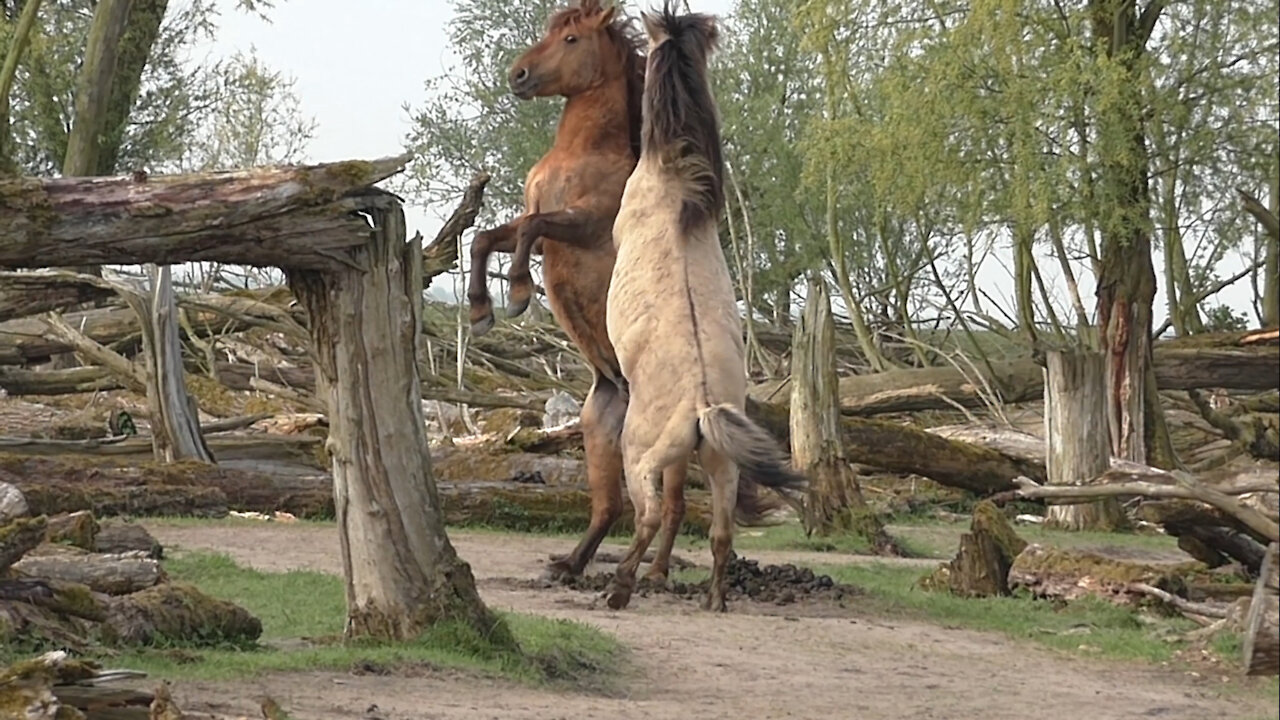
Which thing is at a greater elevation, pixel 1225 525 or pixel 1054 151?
pixel 1054 151

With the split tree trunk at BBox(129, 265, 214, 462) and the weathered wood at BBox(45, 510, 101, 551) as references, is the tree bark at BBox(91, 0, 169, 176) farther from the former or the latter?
the weathered wood at BBox(45, 510, 101, 551)

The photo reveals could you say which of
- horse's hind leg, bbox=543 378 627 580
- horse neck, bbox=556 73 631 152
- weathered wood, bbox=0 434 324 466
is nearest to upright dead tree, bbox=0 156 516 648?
horse's hind leg, bbox=543 378 627 580

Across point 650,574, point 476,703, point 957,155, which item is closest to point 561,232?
point 650,574

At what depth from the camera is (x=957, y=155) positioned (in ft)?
53.8

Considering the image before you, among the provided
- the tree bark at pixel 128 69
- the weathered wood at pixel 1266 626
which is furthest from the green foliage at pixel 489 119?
the weathered wood at pixel 1266 626

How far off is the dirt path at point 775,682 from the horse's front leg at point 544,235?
1612mm

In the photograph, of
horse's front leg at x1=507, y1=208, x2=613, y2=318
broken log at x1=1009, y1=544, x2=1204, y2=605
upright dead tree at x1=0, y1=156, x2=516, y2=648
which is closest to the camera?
upright dead tree at x1=0, y1=156, x2=516, y2=648

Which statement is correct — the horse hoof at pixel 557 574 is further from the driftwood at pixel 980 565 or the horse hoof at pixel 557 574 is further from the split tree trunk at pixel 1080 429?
the split tree trunk at pixel 1080 429

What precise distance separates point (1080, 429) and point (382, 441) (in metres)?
10.3

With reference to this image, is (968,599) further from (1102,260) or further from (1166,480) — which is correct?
(1102,260)

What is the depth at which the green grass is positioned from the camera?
22.3 feet

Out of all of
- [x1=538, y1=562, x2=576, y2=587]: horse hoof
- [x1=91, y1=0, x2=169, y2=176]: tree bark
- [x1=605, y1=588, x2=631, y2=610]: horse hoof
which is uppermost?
[x1=91, y1=0, x2=169, y2=176]: tree bark

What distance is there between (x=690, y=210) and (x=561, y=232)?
114 centimetres

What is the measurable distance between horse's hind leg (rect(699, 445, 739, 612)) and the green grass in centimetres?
119
